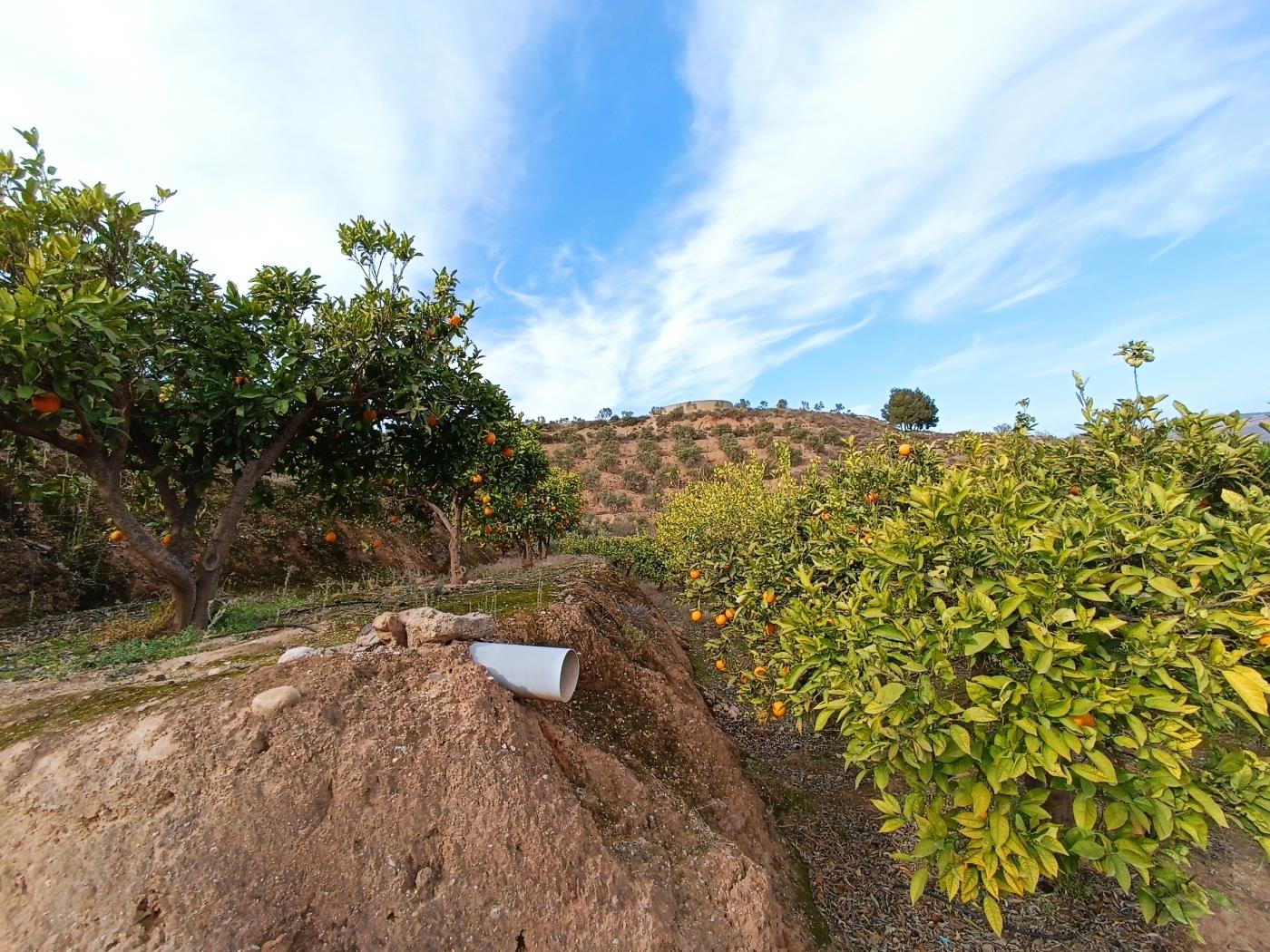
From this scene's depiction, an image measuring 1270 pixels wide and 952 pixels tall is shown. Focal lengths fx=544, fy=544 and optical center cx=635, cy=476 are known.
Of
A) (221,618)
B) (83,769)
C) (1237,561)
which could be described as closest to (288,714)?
(83,769)

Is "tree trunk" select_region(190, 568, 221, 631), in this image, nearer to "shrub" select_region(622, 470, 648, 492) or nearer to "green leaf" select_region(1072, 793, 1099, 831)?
"green leaf" select_region(1072, 793, 1099, 831)

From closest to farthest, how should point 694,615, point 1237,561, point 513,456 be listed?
point 1237,561, point 694,615, point 513,456

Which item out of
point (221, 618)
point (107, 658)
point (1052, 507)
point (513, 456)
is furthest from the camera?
point (513, 456)

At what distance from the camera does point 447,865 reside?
244cm

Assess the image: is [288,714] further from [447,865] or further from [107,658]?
[107,658]

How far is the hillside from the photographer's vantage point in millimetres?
29953

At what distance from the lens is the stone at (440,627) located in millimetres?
3449

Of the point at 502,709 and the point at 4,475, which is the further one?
the point at 4,475

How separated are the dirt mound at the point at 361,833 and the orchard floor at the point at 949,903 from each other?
1.85 ft

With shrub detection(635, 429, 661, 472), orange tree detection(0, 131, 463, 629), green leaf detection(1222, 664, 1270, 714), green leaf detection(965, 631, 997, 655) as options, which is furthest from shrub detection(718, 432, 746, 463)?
green leaf detection(1222, 664, 1270, 714)

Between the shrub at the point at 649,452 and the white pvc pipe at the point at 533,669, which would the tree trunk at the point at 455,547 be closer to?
the white pvc pipe at the point at 533,669

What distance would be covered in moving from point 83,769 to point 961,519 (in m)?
4.23

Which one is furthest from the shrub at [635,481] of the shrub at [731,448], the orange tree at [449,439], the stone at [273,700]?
the stone at [273,700]

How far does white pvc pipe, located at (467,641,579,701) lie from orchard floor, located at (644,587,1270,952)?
89.8 inches
